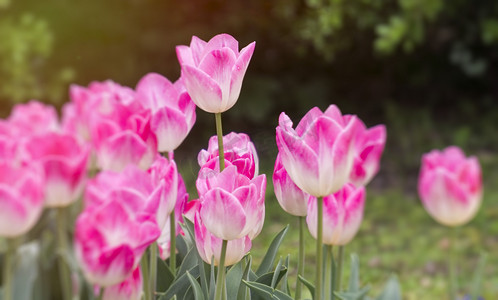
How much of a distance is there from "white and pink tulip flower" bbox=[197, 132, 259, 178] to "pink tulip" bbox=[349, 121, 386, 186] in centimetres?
27

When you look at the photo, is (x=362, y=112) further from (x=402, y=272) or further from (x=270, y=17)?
(x=402, y=272)

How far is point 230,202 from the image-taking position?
0.91m

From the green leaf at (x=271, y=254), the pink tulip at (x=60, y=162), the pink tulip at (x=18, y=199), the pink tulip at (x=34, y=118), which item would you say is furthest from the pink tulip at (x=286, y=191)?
the pink tulip at (x=34, y=118)

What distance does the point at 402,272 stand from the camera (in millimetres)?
3750

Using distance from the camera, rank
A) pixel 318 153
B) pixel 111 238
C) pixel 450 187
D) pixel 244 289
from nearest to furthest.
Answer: pixel 111 238
pixel 318 153
pixel 244 289
pixel 450 187

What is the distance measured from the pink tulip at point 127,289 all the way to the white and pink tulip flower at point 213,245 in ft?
0.34

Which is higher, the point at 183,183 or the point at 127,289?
the point at 183,183

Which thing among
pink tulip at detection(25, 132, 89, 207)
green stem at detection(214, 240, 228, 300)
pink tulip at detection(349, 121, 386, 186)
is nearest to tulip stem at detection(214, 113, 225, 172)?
green stem at detection(214, 240, 228, 300)

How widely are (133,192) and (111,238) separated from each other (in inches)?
2.4

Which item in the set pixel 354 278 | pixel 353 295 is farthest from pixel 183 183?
pixel 354 278

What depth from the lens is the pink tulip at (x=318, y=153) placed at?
37.0 inches

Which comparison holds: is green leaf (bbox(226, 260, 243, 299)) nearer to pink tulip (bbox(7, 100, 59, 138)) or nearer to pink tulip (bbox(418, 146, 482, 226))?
pink tulip (bbox(418, 146, 482, 226))

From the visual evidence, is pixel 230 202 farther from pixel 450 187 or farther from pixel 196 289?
pixel 450 187

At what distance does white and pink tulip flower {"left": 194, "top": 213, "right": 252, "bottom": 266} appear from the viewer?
38.9 inches
